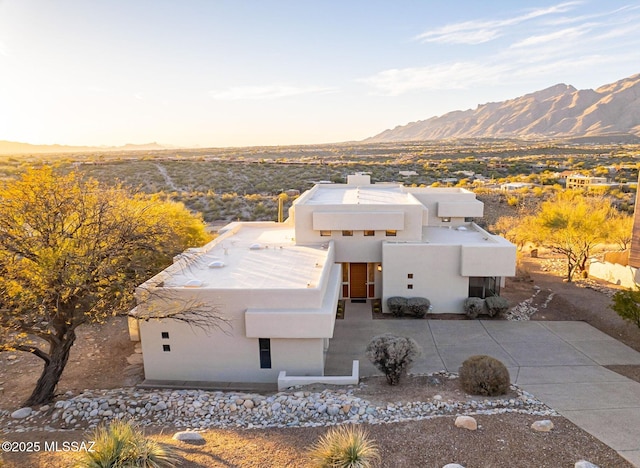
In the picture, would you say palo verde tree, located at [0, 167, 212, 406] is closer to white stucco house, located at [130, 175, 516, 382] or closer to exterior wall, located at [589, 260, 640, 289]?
white stucco house, located at [130, 175, 516, 382]

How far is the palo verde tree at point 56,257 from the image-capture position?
10.1 metres

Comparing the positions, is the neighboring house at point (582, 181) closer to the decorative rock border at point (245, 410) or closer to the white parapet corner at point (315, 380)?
the decorative rock border at point (245, 410)

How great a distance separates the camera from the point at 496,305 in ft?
58.3

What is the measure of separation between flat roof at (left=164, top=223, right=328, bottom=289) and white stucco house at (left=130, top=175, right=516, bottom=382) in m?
0.04

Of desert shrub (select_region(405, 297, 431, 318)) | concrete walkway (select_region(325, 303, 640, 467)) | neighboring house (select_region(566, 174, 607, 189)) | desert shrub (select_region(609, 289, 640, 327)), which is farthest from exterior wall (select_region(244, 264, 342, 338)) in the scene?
neighboring house (select_region(566, 174, 607, 189))

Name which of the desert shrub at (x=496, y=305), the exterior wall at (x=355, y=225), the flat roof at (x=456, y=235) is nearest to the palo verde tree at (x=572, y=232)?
the flat roof at (x=456, y=235)

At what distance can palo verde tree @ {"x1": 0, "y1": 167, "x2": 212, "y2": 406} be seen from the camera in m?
10.1

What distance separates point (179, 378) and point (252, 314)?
320 centimetres

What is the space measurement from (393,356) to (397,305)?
6604 mm

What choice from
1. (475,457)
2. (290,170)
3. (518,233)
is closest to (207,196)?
(290,170)

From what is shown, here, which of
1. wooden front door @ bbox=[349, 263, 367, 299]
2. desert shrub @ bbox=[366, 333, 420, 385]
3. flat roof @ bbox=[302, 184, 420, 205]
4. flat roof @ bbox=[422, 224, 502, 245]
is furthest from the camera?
flat roof @ bbox=[302, 184, 420, 205]

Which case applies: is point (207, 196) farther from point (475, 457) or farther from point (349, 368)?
point (475, 457)

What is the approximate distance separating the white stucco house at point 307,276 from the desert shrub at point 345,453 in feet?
16.9

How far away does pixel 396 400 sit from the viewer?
1055 centimetres
